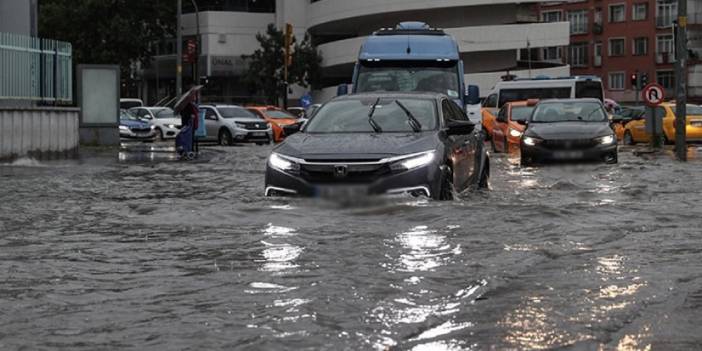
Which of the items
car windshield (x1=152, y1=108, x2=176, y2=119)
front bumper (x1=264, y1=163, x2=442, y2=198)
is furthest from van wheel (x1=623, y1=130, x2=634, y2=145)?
front bumper (x1=264, y1=163, x2=442, y2=198)

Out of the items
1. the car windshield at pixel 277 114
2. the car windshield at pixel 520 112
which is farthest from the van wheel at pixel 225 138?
the car windshield at pixel 520 112

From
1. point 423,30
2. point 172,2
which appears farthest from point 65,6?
point 423,30

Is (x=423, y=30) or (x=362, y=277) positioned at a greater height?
(x=423, y=30)

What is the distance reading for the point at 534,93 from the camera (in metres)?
37.2

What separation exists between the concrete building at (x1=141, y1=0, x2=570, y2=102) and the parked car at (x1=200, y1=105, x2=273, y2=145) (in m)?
27.6

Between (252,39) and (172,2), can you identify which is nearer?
(172,2)

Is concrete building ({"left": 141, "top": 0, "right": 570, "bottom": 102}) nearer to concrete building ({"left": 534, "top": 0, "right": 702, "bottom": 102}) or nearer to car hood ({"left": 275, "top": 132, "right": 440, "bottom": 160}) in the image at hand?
concrete building ({"left": 534, "top": 0, "right": 702, "bottom": 102})

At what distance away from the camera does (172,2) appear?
224 ft

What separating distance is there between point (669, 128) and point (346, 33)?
45249 mm

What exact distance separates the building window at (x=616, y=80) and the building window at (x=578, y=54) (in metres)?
3.00

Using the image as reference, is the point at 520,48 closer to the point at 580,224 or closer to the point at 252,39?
the point at 252,39

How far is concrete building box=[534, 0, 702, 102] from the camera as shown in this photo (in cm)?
7881

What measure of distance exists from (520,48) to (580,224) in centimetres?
5665

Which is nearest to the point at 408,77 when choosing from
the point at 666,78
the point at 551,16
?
the point at 666,78
